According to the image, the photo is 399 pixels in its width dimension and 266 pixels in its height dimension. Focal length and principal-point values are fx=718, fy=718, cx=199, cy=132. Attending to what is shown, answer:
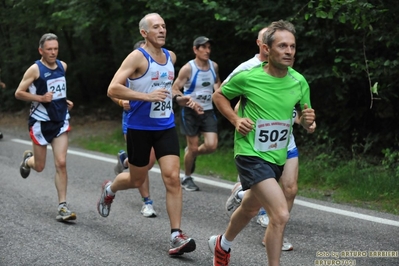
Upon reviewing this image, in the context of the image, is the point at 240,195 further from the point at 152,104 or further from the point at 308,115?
the point at 308,115

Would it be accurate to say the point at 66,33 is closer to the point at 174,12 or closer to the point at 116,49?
the point at 116,49

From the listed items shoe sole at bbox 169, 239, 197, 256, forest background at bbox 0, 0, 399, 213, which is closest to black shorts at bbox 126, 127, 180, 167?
shoe sole at bbox 169, 239, 197, 256

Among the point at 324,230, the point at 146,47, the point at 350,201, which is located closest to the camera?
the point at 146,47

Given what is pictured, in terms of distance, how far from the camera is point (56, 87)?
308 inches

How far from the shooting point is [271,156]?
5.20 meters

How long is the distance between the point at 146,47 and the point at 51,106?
1898 mm

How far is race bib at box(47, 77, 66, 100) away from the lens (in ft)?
25.5

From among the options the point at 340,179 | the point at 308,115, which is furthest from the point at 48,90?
the point at 340,179

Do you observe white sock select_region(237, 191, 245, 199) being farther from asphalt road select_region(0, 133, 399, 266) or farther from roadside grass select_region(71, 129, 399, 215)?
roadside grass select_region(71, 129, 399, 215)

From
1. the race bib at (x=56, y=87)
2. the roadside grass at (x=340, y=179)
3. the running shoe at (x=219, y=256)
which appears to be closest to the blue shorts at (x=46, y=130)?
the race bib at (x=56, y=87)

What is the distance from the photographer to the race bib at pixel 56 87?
7766mm

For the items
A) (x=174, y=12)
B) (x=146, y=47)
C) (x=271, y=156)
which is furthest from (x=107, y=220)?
(x=174, y=12)

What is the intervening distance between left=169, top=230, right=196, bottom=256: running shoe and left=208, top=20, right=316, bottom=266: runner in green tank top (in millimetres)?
637

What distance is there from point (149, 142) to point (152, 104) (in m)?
0.35
